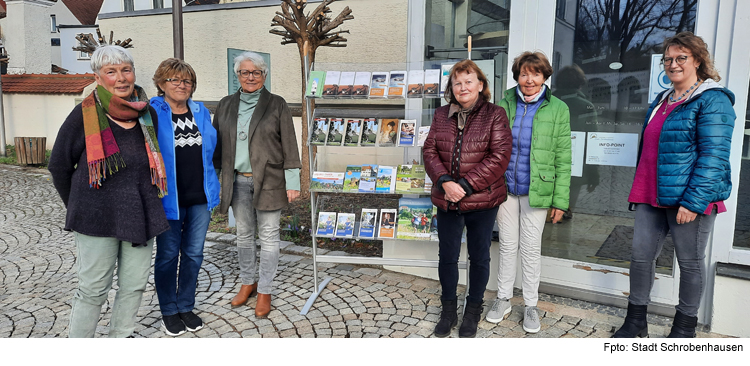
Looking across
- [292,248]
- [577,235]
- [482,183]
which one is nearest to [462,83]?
[482,183]

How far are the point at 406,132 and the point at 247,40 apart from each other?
7232 millimetres

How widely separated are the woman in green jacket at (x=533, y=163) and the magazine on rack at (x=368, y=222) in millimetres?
1054

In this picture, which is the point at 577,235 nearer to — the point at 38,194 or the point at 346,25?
the point at 346,25

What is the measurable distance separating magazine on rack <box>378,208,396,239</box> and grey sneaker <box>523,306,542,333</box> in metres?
1.16

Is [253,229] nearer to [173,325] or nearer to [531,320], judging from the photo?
[173,325]

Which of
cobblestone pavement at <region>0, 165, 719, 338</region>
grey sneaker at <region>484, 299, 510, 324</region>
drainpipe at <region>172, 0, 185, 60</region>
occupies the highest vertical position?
drainpipe at <region>172, 0, 185, 60</region>

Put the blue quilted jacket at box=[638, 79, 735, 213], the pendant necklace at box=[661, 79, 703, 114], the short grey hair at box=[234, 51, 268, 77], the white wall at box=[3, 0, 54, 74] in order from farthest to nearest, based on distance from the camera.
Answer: the white wall at box=[3, 0, 54, 74] → the short grey hair at box=[234, 51, 268, 77] → the pendant necklace at box=[661, 79, 703, 114] → the blue quilted jacket at box=[638, 79, 735, 213]

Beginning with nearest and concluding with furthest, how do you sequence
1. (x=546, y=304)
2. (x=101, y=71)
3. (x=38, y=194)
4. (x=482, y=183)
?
(x=101, y=71), (x=482, y=183), (x=546, y=304), (x=38, y=194)

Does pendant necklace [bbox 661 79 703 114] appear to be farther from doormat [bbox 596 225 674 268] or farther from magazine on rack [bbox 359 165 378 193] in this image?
magazine on rack [bbox 359 165 378 193]

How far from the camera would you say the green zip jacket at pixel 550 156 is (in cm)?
331

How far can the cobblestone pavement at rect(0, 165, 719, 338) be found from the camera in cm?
349

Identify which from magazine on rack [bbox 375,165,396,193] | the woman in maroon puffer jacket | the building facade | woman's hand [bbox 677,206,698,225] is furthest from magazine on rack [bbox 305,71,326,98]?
woman's hand [bbox 677,206,698,225]

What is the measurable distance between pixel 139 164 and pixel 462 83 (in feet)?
6.49

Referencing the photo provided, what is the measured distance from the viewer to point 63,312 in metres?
3.76
